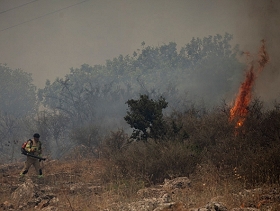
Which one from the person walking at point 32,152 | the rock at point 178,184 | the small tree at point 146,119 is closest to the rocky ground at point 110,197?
the rock at point 178,184

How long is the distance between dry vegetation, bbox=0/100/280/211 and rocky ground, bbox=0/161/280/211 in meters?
0.02

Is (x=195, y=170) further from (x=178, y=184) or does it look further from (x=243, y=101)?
(x=243, y=101)

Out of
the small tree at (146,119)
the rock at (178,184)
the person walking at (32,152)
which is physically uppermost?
the small tree at (146,119)

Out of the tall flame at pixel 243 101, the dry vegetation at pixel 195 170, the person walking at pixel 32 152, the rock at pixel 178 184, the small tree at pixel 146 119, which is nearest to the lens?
the dry vegetation at pixel 195 170

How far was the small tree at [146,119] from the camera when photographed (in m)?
14.8

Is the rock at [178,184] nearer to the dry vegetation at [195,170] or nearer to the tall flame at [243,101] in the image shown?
the dry vegetation at [195,170]

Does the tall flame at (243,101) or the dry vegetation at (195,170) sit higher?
the tall flame at (243,101)

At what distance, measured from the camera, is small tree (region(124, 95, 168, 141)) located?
48.7ft

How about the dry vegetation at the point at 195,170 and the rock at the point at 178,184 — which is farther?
the rock at the point at 178,184

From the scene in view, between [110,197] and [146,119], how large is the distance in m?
6.39

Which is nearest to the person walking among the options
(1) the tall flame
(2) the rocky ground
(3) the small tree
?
(2) the rocky ground

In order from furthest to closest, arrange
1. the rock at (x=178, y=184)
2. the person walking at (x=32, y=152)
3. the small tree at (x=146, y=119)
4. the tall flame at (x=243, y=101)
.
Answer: the small tree at (x=146, y=119) → the tall flame at (x=243, y=101) → the person walking at (x=32, y=152) → the rock at (x=178, y=184)

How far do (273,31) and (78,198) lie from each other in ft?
58.6

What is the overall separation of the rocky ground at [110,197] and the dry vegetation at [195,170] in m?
0.02
